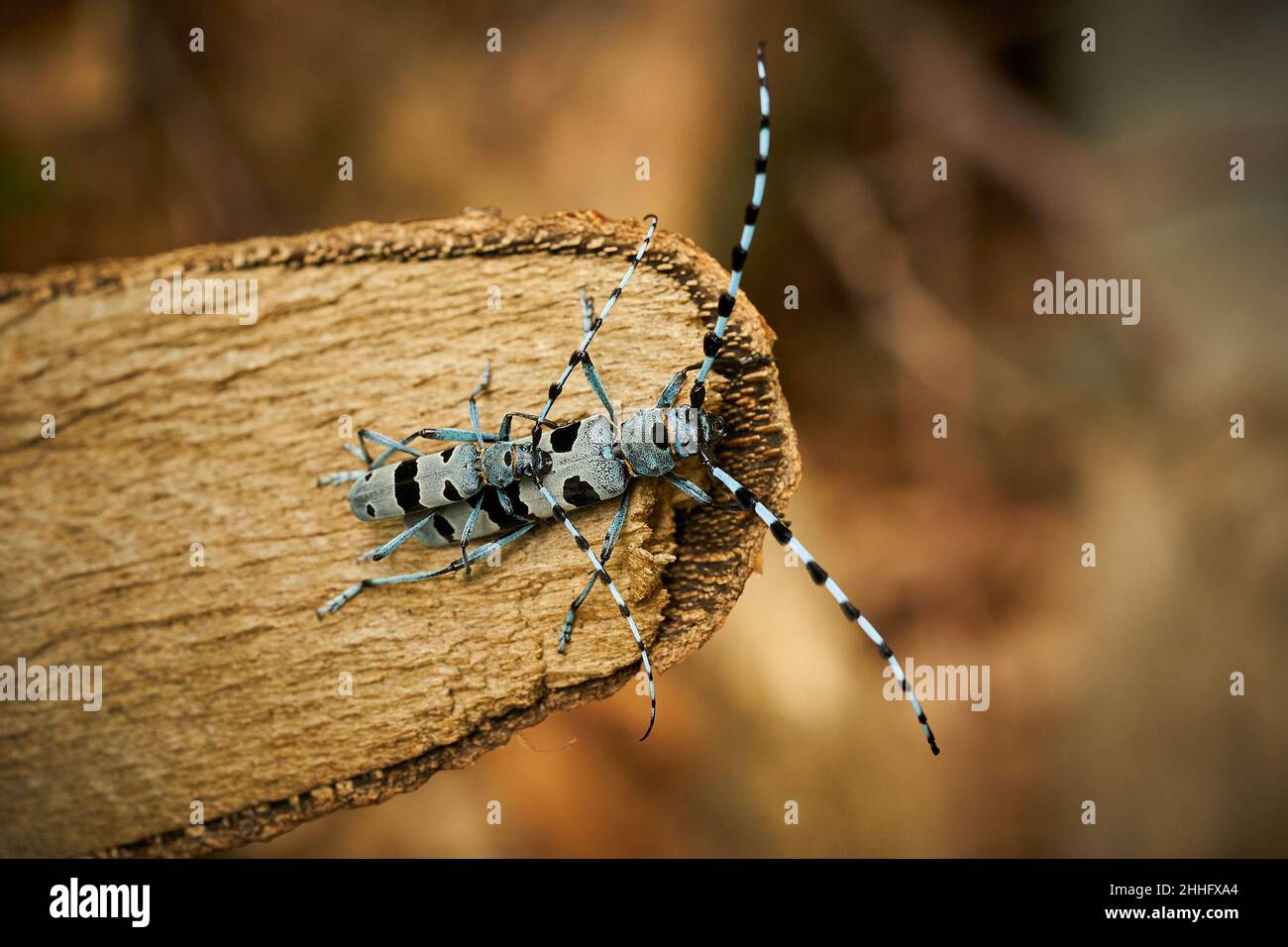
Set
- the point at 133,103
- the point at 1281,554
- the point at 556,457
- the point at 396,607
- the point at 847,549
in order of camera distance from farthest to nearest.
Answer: the point at 133,103
the point at 847,549
the point at 1281,554
the point at 396,607
the point at 556,457

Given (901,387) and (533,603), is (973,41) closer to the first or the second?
(901,387)

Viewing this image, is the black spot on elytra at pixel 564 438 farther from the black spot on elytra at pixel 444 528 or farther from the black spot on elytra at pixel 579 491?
the black spot on elytra at pixel 444 528

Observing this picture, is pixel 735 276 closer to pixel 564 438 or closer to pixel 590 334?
pixel 590 334

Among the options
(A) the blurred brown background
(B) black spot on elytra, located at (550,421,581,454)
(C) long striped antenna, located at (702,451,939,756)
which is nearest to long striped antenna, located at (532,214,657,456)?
(B) black spot on elytra, located at (550,421,581,454)

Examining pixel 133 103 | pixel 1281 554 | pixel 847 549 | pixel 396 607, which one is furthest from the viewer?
pixel 133 103

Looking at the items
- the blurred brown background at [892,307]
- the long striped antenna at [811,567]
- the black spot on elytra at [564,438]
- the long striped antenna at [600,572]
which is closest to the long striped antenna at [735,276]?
the long striped antenna at [811,567]

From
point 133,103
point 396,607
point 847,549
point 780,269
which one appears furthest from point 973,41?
point 133,103

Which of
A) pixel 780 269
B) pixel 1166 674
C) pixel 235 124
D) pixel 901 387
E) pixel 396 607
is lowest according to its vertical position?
pixel 1166 674
